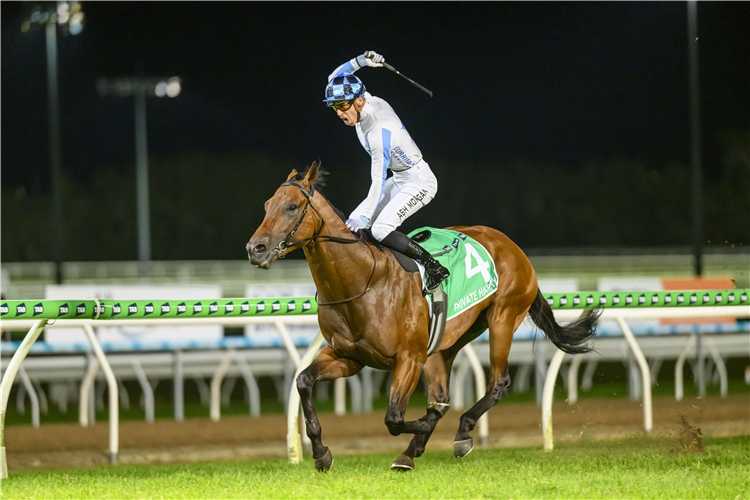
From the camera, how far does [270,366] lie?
9242mm

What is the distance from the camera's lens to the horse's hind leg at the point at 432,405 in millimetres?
4023

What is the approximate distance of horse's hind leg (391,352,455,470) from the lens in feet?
13.2

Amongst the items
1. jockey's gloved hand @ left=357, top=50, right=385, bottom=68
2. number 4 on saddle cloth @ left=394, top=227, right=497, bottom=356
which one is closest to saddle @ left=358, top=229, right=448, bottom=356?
number 4 on saddle cloth @ left=394, top=227, right=497, bottom=356

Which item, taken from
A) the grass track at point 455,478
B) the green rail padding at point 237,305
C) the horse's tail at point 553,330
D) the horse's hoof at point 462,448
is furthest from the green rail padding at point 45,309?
the horse's tail at point 553,330

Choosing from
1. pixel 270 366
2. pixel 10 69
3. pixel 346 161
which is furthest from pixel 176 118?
pixel 270 366

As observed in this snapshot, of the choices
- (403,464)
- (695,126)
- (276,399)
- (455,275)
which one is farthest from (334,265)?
(695,126)

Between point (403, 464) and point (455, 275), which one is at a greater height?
point (455, 275)

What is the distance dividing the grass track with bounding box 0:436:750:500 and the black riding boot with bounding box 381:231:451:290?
0.91 metres

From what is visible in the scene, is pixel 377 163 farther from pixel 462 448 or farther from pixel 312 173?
pixel 462 448

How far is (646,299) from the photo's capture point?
5438 millimetres

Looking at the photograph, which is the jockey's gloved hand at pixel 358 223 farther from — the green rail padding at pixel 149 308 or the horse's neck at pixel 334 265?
the green rail padding at pixel 149 308

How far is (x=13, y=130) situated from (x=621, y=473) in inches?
490

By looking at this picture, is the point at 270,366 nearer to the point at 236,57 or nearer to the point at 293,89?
the point at 236,57

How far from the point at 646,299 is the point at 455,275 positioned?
169 cm
